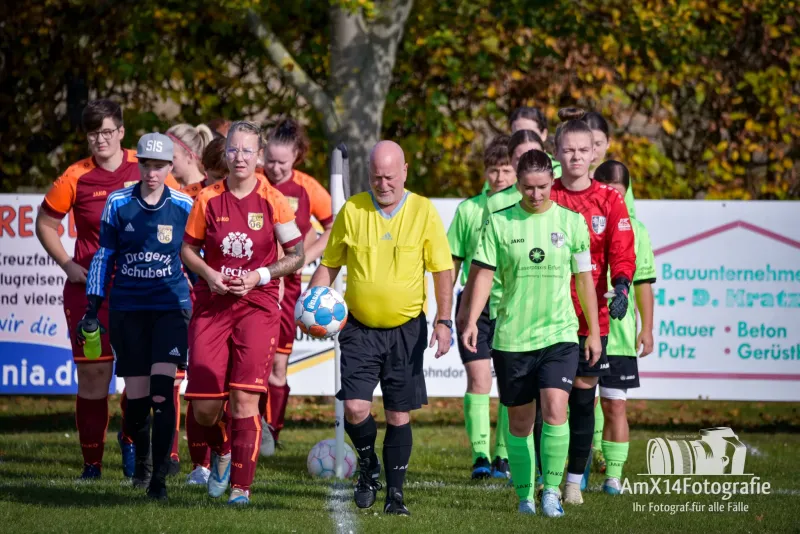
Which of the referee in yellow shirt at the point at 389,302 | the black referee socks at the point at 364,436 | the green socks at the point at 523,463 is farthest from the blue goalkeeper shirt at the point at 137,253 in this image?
the green socks at the point at 523,463

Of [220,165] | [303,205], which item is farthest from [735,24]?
[220,165]

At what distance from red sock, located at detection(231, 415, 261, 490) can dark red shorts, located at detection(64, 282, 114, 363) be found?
4.89ft

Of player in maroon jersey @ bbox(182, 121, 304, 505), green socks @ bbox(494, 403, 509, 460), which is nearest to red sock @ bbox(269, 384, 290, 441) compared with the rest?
green socks @ bbox(494, 403, 509, 460)

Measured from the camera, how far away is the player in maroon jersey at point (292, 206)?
361 inches

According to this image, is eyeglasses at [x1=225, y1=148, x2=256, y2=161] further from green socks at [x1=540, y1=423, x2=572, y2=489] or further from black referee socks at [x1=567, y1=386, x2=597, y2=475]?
black referee socks at [x1=567, y1=386, x2=597, y2=475]

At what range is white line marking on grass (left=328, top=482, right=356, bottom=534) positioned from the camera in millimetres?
6781

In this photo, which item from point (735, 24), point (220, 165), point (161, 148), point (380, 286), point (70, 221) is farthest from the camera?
point (735, 24)

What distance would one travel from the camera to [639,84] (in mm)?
15008

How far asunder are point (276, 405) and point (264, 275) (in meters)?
2.97

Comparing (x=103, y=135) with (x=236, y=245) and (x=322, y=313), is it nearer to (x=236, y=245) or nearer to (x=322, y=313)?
(x=236, y=245)

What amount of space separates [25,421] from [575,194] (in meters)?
6.88

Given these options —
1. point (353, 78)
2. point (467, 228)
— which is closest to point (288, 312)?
point (467, 228)

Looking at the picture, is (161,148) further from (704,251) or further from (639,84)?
(639,84)

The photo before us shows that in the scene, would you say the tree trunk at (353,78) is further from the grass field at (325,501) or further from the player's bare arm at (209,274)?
the player's bare arm at (209,274)
